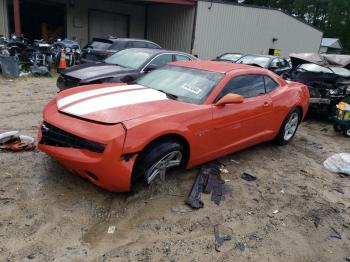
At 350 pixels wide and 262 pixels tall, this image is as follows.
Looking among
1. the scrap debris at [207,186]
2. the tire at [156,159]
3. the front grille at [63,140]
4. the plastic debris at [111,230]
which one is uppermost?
the front grille at [63,140]

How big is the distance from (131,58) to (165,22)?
12.0 metres

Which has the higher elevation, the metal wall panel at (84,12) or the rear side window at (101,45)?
the metal wall panel at (84,12)

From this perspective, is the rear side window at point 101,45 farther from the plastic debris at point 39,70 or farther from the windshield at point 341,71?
the windshield at point 341,71

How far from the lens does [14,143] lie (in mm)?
4719

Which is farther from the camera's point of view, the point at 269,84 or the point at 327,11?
the point at 327,11

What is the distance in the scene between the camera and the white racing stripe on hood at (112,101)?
376 centimetres

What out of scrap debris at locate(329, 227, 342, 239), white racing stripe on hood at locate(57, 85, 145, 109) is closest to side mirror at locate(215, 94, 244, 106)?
Answer: white racing stripe on hood at locate(57, 85, 145, 109)

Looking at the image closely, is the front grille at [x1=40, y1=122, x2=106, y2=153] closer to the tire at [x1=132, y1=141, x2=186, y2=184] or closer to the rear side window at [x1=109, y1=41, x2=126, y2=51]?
the tire at [x1=132, y1=141, x2=186, y2=184]

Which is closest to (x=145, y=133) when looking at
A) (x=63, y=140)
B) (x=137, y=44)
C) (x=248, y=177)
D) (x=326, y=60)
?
(x=63, y=140)

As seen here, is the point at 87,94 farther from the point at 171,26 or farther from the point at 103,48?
the point at 171,26

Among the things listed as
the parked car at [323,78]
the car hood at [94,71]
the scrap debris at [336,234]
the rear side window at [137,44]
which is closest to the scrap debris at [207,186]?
the scrap debris at [336,234]

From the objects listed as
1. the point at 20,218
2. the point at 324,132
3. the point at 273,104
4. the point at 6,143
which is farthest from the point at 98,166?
the point at 324,132

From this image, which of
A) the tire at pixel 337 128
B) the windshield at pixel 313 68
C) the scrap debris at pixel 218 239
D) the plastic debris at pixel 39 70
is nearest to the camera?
the scrap debris at pixel 218 239

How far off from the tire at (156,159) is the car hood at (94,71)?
3558 mm
